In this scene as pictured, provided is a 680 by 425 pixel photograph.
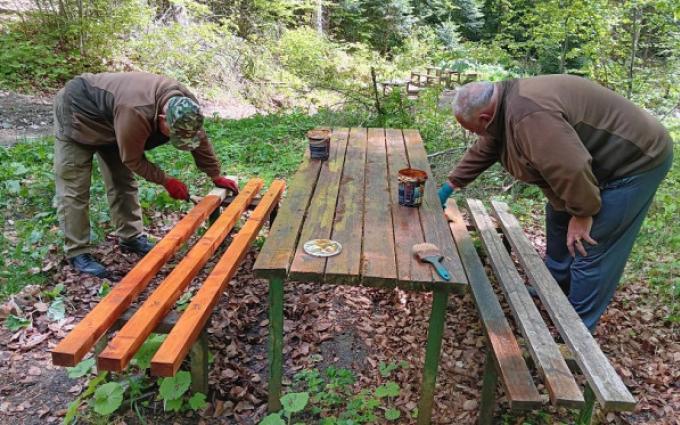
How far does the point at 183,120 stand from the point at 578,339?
2.40m

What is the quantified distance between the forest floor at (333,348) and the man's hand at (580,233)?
0.88 m

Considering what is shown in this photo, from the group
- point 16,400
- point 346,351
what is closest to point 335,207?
point 346,351

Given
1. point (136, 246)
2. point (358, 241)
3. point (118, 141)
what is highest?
point (118, 141)

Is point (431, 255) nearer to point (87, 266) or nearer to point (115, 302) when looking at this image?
point (115, 302)

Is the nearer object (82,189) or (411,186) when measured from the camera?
(411,186)

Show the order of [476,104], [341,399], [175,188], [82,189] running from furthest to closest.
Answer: [82,189] → [175,188] → [341,399] → [476,104]

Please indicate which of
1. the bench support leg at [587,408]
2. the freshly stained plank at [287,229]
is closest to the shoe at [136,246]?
the freshly stained plank at [287,229]

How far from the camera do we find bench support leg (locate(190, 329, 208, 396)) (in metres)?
2.41

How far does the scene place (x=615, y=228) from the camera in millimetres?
2539

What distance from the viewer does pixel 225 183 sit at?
386cm

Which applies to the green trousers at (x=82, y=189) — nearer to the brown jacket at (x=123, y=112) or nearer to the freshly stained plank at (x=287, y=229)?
the brown jacket at (x=123, y=112)

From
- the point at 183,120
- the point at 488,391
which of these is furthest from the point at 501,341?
the point at 183,120

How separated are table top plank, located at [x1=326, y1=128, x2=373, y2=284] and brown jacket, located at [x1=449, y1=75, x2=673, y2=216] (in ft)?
2.89

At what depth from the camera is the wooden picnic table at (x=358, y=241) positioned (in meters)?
2.05
